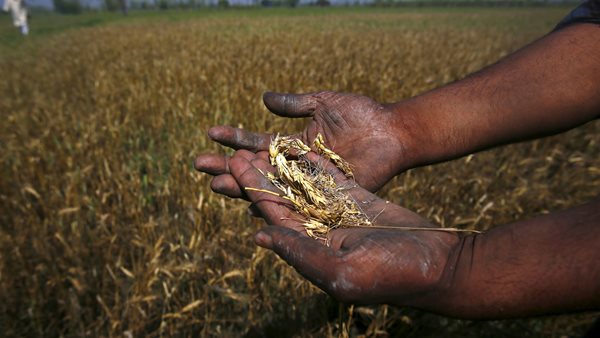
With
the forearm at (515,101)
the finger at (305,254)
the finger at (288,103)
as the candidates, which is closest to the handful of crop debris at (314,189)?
the finger at (288,103)

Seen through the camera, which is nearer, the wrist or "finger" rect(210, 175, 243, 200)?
"finger" rect(210, 175, 243, 200)

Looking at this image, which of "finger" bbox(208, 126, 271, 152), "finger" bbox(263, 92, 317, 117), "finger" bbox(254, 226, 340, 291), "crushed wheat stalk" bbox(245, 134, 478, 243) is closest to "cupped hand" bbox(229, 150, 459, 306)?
"finger" bbox(254, 226, 340, 291)

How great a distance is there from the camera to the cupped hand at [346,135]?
5.97 ft

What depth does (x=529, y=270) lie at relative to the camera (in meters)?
1.02

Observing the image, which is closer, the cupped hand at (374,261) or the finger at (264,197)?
the cupped hand at (374,261)

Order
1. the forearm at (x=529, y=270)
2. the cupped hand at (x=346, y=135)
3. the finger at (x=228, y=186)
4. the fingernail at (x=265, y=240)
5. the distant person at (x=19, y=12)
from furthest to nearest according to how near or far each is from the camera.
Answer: the distant person at (x=19, y=12), the cupped hand at (x=346, y=135), the finger at (x=228, y=186), the fingernail at (x=265, y=240), the forearm at (x=529, y=270)

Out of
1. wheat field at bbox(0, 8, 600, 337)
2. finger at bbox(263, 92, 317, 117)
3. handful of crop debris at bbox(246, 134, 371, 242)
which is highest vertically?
finger at bbox(263, 92, 317, 117)

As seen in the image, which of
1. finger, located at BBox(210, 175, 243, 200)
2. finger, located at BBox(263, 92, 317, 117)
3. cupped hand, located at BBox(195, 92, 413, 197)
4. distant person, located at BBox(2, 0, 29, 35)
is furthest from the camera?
distant person, located at BBox(2, 0, 29, 35)

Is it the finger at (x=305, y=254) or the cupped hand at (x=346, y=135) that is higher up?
the cupped hand at (x=346, y=135)

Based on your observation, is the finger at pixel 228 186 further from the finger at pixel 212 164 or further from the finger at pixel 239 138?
the finger at pixel 239 138

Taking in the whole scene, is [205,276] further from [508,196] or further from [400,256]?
[508,196]

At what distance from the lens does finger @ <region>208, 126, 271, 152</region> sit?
73.2 inches

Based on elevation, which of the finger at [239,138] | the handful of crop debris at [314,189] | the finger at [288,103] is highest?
the finger at [288,103]

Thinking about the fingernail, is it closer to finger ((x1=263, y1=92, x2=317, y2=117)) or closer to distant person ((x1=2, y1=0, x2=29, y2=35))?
finger ((x1=263, y1=92, x2=317, y2=117))
